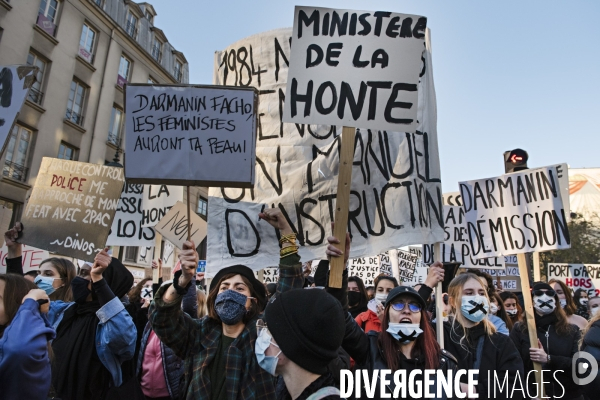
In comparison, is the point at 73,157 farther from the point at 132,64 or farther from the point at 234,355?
the point at 234,355

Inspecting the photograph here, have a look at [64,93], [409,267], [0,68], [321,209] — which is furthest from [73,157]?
[321,209]

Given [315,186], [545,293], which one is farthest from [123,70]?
[545,293]

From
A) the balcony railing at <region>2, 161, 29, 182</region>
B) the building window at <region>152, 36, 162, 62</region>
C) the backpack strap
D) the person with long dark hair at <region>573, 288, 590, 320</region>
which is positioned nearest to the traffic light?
the backpack strap

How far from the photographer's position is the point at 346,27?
11.0ft

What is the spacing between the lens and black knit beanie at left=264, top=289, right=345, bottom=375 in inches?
66.7

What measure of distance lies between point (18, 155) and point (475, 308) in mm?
17674

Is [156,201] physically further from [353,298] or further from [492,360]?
[492,360]

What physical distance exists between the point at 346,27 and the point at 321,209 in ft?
5.19

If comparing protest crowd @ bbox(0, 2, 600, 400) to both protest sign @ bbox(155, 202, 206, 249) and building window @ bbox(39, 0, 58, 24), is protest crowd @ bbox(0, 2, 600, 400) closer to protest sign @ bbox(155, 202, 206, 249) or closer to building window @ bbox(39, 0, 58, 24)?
protest sign @ bbox(155, 202, 206, 249)

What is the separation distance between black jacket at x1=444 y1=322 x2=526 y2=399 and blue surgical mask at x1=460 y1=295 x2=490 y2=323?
4.9 inches

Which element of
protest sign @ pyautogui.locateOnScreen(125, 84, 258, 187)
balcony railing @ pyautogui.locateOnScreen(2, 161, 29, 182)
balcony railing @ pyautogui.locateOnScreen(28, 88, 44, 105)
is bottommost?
protest sign @ pyautogui.locateOnScreen(125, 84, 258, 187)

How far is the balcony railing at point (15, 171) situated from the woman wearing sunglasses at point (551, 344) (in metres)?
17.0

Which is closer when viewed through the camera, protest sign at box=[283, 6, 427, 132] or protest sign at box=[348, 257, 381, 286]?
protest sign at box=[283, 6, 427, 132]

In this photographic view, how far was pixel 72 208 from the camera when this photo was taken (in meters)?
4.58
